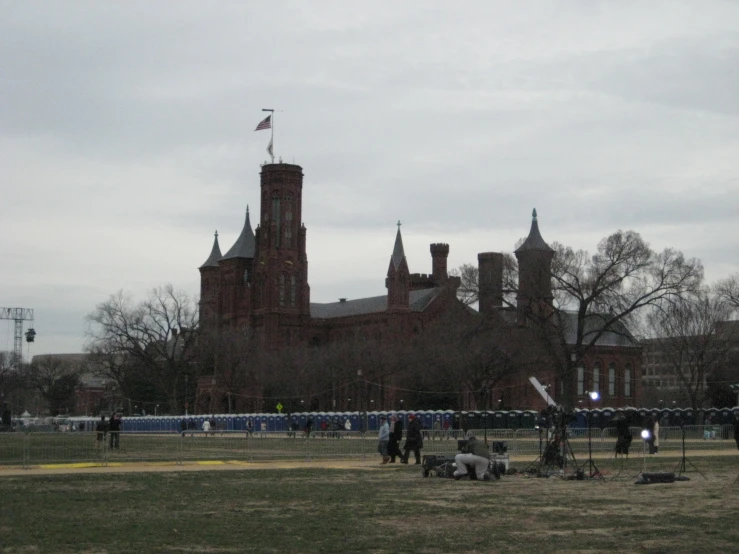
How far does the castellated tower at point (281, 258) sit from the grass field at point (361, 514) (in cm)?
10763

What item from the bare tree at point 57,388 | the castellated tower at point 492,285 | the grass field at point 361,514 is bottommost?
the grass field at point 361,514

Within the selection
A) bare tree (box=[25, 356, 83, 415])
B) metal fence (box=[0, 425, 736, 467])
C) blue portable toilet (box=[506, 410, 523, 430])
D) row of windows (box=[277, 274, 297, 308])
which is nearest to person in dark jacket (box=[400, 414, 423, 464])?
metal fence (box=[0, 425, 736, 467])

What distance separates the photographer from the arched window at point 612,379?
441 feet

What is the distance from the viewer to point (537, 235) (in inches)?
4855

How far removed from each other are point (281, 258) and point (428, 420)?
186 feet

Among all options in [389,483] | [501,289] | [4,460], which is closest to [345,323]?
[501,289]

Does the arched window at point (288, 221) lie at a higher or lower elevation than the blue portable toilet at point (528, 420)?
higher

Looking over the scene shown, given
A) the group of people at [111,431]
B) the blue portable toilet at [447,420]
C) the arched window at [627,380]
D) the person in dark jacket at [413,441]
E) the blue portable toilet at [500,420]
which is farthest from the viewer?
the arched window at [627,380]

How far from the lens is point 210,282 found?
15750 cm

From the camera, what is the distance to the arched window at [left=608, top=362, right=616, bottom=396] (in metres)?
134

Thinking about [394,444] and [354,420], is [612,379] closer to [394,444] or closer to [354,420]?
[354,420]

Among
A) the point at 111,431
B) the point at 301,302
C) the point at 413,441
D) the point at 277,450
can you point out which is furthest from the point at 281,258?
the point at 413,441

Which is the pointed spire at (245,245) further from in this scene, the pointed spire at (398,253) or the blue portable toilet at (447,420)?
the blue portable toilet at (447,420)

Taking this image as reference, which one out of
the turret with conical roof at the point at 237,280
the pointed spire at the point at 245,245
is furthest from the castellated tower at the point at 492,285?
the pointed spire at the point at 245,245
